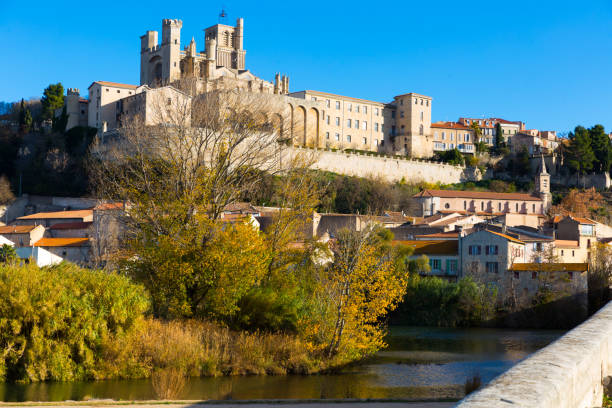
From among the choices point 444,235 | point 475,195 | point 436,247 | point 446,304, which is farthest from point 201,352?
point 475,195

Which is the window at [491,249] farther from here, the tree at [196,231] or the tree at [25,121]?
the tree at [25,121]

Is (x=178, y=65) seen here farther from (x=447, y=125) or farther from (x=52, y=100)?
(x=447, y=125)

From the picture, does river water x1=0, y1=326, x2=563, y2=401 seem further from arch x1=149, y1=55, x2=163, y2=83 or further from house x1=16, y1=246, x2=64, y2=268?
arch x1=149, y1=55, x2=163, y2=83

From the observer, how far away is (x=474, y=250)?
41.6 metres

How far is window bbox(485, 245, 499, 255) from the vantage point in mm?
40431

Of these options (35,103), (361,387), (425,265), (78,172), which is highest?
(35,103)

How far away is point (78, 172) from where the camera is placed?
6725 cm

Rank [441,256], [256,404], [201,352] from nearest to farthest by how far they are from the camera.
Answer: [256,404], [201,352], [441,256]

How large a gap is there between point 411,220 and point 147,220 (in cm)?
3949

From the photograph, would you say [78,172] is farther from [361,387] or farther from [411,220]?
[361,387]

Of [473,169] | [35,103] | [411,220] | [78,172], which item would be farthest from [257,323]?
[35,103]

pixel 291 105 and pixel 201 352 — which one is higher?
pixel 291 105

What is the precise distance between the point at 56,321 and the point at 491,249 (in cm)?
2865

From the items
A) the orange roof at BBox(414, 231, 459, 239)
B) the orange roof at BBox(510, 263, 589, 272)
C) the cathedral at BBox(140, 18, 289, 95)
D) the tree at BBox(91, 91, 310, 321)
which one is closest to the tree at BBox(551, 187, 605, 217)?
the orange roof at BBox(414, 231, 459, 239)
